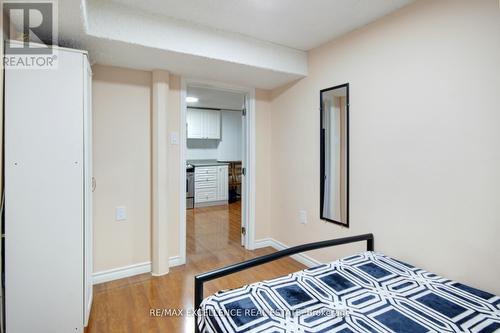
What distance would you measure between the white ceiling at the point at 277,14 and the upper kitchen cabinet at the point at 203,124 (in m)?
3.80

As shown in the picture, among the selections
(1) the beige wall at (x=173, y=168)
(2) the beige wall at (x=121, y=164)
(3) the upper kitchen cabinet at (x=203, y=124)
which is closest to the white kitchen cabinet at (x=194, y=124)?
(3) the upper kitchen cabinet at (x=203, y=124)

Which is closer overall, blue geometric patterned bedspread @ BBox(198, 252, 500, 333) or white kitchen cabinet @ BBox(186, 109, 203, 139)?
blue geometric patterned bedspread @ BBox(198, 252, 500, 333)

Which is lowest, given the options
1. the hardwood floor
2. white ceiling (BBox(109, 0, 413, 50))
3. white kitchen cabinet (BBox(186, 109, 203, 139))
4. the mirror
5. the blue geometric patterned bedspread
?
the hardwood floor

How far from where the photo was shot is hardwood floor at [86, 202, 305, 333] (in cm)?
188

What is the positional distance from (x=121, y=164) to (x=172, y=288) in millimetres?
1277

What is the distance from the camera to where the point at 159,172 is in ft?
8.51

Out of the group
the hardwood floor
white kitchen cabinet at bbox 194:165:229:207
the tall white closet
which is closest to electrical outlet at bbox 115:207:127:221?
the hardwood floor

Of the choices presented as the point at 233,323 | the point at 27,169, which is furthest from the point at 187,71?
the point at 233,323

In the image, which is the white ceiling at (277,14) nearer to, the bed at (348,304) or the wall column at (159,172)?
the wall column at (159,172)

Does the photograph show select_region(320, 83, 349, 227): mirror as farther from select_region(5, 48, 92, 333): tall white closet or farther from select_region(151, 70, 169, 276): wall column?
select_region(5, 48, 92, 333): tall white closet

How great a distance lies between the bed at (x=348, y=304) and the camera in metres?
1.17

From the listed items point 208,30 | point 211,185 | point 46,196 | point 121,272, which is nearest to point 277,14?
point 208,30

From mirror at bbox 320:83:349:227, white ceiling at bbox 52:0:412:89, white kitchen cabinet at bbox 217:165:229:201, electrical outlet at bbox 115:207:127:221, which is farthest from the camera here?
white kitchen cabinet at bbox 217:165:229:201

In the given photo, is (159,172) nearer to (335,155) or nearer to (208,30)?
(208,30)
